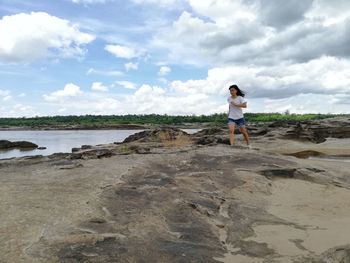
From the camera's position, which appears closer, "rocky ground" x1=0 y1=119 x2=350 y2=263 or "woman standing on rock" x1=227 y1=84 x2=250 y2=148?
"rocky ground" x1=0 y1=119 x2=350 y2=263

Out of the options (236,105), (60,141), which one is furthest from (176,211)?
(60,141)

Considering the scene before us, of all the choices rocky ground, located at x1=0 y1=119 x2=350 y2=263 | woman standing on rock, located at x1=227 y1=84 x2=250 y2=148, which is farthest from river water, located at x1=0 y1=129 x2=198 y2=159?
rocky ground, located at x1=0 y1=119 x2=350 y2=263

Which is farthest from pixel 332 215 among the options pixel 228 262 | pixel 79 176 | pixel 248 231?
pixel 79 176

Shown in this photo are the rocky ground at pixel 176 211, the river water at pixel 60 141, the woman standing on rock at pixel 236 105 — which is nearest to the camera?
the rocky ground at pixel 176 211

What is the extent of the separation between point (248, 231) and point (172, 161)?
14.2 feet

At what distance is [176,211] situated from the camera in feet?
18.3

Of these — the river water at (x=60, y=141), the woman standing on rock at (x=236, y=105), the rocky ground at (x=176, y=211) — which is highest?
the woman standing on rock at (x=236, y=105)

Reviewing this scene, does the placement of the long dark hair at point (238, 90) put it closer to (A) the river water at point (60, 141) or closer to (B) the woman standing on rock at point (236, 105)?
(B) the woman standing on rock at point (236, 105)

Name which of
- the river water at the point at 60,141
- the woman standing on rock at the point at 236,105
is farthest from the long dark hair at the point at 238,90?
the river water at the point at 60,141

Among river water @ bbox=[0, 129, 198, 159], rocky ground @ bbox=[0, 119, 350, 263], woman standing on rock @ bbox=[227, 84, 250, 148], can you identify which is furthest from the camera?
river water @ bbox=[0, 129, 198, 159]

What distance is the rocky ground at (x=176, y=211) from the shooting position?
4148 mm

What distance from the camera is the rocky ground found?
4.15 meters

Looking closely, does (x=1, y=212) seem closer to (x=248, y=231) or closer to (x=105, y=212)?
(x=105, y=212)

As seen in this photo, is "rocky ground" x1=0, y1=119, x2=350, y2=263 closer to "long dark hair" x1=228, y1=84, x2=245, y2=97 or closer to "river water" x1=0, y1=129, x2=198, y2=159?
"long dark hair" x1=228, y1=84, x2=245, y2=97
